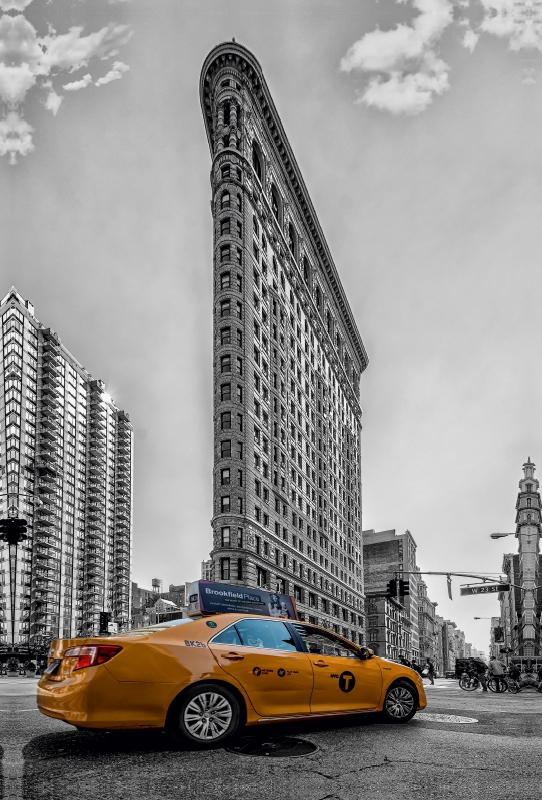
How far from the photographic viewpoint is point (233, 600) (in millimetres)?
45188

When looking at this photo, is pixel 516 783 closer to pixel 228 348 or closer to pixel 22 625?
pixel 228 348

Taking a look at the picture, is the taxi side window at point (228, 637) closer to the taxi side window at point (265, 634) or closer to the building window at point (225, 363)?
the taxi side window at point (265, 634)

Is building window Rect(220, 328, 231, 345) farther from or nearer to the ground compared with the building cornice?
nearer to the ground

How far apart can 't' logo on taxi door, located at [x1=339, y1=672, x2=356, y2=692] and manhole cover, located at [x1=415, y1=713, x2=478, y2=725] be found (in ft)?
5.97

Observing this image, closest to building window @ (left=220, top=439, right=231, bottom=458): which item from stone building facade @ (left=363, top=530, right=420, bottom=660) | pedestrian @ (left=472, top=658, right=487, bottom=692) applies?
pedestrian @ (left=472, top=658, right=487, bottom=692)

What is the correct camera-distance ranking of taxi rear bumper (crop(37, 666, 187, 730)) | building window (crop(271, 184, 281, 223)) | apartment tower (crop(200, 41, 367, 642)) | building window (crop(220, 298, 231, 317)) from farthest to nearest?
building window (crop(271, 184, 281, 223)) < building window (crop(220, 298, 231, 317)) < apartment tower (crop(200, 41, 367, 642)) < taxi rear bumper (crop(37, 666, 187, 730))

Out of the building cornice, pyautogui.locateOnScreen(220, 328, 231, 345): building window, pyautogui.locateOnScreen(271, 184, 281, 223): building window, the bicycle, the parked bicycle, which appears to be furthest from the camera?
pyautogui.locateOnScreen(271, 184, 281, 223): building window

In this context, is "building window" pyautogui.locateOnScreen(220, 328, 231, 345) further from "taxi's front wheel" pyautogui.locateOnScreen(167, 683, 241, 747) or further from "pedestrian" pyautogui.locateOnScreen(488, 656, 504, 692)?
"taxi's front wheel" pyautogui.locateOnScreen(167, 683, 241, 747)

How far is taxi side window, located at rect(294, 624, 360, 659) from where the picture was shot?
8586mm

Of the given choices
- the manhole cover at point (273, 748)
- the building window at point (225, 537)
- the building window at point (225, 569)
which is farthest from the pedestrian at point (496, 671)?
the building window at point (225, 537)

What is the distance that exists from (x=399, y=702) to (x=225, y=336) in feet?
181

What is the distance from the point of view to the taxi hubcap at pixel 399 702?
9117 mm

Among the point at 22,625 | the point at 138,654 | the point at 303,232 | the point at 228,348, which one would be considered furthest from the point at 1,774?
the point at 22,625

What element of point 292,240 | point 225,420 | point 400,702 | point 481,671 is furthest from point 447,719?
point 292,240
